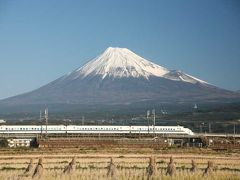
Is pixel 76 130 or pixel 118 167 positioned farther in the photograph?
pixel 76 130

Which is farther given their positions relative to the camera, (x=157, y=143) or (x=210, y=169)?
(x=157, y=143)

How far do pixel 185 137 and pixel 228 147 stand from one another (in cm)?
2134

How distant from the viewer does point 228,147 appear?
54.4 meters

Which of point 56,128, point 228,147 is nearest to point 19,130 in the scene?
point 56,128

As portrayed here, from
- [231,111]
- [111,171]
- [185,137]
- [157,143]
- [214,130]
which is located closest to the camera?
[111,171]

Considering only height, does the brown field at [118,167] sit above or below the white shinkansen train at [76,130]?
below

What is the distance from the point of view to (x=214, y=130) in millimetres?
119688

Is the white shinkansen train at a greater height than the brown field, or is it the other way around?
the white shinkansen train

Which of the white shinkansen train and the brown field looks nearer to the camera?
the brown field

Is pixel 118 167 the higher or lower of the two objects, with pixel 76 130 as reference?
→ lower

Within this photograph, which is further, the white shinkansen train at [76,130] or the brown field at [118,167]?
the white shinkansen train at [76,130]

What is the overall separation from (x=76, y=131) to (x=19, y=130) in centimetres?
682

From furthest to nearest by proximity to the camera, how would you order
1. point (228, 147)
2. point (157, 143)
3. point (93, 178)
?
1. point (157, 143)
2. point (228, 147)
3. point (93, 178)

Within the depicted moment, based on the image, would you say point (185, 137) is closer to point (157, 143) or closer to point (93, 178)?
point (157, 143)
